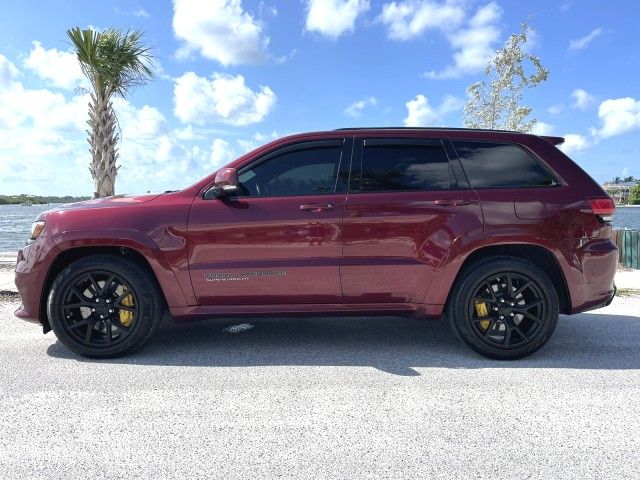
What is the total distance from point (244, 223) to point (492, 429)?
2.23m

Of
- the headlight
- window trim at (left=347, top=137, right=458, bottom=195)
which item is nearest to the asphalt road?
the headlight

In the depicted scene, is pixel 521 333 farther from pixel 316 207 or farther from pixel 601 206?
pixel 316 207

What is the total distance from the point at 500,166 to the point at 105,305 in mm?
3419

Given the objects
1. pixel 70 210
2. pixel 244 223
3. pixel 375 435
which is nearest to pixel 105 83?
pixel 70 210

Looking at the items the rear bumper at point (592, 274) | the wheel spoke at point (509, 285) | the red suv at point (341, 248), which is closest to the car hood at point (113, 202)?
the red suv at point (341, 248)

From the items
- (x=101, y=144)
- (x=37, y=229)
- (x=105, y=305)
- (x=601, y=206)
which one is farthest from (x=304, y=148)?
(x=101, y=144)

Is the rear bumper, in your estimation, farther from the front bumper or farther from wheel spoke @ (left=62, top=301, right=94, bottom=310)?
the front bumper

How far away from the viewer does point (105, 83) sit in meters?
11.0

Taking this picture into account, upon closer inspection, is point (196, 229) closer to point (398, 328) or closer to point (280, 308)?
point (280, 308)

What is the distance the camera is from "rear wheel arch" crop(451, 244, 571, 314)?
3760 millimetres

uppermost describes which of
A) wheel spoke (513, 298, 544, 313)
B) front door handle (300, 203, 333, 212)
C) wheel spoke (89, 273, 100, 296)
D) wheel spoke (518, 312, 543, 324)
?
front door handle (300, 203, 333, 212)

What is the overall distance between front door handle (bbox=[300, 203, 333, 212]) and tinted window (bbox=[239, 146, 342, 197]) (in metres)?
0.13

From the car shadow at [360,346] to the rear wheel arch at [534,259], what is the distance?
526 millimetres

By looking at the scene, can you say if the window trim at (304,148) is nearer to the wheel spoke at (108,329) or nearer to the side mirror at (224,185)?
the side mirror at (224,185)
